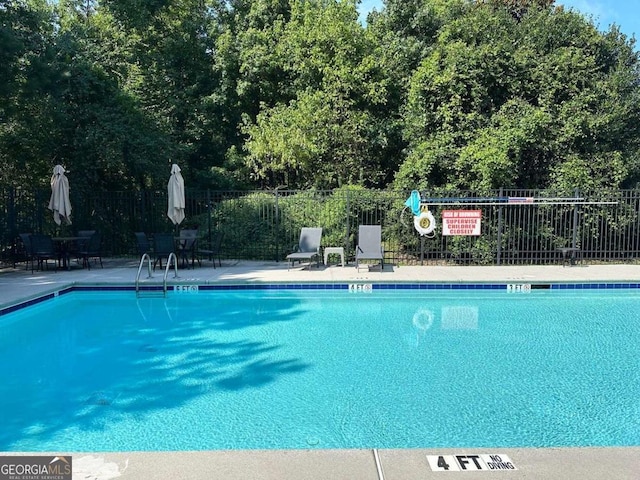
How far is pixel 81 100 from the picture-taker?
552 inches

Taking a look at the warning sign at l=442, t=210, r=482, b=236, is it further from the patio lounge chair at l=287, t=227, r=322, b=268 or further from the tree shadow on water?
the tree shadow on water

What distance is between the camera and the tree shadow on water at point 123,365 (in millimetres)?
4434

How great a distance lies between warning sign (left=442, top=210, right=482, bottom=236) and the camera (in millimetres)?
12094

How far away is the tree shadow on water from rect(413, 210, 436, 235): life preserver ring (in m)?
4.97

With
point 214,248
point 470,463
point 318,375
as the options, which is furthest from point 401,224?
point 470,463

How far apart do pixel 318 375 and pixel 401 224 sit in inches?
309

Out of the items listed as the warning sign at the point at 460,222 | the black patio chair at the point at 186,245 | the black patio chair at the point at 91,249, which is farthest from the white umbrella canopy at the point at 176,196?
the warning sign at the point at 460,222

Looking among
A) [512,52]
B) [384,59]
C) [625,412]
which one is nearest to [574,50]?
[512,52]

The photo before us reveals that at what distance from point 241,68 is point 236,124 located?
101 inches

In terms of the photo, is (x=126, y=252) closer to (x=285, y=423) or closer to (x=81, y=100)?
(x=81, y=100)

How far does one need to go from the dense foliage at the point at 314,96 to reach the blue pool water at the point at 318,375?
18.0 feet

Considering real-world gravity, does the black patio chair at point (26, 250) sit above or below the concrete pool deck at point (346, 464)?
above

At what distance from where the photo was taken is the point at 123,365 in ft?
19.1

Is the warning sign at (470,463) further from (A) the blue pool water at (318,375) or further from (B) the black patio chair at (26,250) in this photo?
(B) the black patio chair at (26,250)
